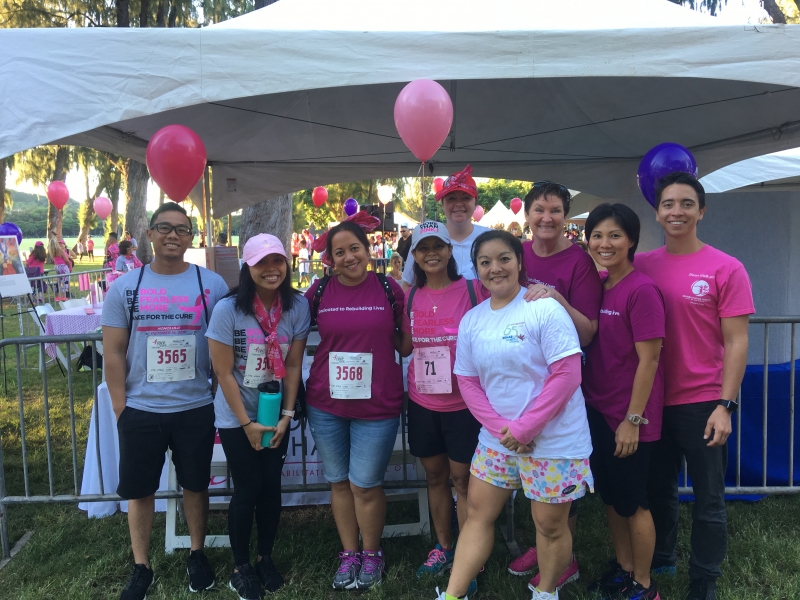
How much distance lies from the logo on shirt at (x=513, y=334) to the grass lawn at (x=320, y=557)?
1.29 meters

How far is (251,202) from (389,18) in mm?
3806

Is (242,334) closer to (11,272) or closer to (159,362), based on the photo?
(159,362)

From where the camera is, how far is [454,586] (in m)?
2.29

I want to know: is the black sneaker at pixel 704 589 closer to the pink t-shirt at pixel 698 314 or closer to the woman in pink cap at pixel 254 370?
the pink t-shirt at pixel 698 314

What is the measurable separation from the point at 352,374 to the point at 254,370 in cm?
43

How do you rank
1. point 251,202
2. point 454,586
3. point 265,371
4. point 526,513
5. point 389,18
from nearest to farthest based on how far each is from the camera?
point 454,586 → point 265,371 → point 389,18 → point 526,513 → point 251,202

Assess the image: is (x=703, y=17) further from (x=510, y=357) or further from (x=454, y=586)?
(x=454, y=586)

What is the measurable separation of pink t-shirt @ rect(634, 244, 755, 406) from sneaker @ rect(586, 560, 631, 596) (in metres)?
0.83

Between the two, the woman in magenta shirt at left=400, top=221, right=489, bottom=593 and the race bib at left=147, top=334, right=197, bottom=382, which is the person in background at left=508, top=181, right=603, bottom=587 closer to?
the woman in magenta shirt at left=400, top=221, right=489, bottom=593

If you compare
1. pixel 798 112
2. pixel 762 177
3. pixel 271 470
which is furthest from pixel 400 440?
pixel 762 177

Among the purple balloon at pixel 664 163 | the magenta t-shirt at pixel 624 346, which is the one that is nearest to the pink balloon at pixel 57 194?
the purple balloon at pixel 664 163

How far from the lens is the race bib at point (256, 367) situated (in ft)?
8.09

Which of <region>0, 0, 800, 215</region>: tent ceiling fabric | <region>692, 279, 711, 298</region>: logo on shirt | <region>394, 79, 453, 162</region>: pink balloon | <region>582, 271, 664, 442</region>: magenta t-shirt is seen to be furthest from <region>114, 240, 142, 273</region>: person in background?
<region>692, 279, 711, 298</region>: logo on shirt

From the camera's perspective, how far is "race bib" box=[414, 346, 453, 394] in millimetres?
2473
